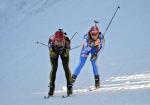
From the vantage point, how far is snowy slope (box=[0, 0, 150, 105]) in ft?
42.1

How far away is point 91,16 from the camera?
90.8 ft

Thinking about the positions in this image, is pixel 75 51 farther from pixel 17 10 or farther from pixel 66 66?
pixel 17 10

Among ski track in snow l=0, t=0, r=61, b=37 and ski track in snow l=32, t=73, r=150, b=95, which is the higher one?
ski track in snow l=0, t=0, r=61, b=37

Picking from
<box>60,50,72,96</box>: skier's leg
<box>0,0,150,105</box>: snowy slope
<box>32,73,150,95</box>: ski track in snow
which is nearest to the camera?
<box>60,50,72,96</box>: skier's leg

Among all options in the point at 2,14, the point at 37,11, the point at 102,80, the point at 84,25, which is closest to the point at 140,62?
the point at 102,80

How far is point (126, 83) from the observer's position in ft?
46.4

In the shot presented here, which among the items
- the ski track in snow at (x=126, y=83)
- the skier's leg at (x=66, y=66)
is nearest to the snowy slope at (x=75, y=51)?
the ski track in snow at (x=126, y=83)

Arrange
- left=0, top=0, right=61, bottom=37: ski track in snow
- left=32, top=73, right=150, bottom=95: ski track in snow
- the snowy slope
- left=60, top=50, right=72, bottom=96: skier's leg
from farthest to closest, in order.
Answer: left=0, top=0, right=61, bottom=37: ski track in snow < left=32, top=73, right=150, bottom=95: ski track in snow < the snowy slope < left=60, top=50, right=72, bottom=96: skier's leg

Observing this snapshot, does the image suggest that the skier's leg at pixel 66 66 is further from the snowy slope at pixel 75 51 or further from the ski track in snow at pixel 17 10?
the ski track in snow at pixel 17 10

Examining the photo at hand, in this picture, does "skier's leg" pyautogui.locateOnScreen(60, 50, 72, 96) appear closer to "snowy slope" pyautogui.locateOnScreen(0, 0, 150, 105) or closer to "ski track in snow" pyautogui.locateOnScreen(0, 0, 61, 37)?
"snowy slope" pyautogui.locateOnScreen(0, 0, 150, 105)

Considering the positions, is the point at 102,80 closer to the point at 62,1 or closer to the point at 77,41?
the point at 77,41

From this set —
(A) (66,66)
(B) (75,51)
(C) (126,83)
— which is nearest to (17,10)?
(B) (75,51)

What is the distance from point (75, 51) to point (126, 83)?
25.7 ft

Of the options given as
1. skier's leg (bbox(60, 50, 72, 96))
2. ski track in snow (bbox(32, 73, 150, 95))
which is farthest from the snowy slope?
skier's leg (bbox(60, 50, 72, 96))
